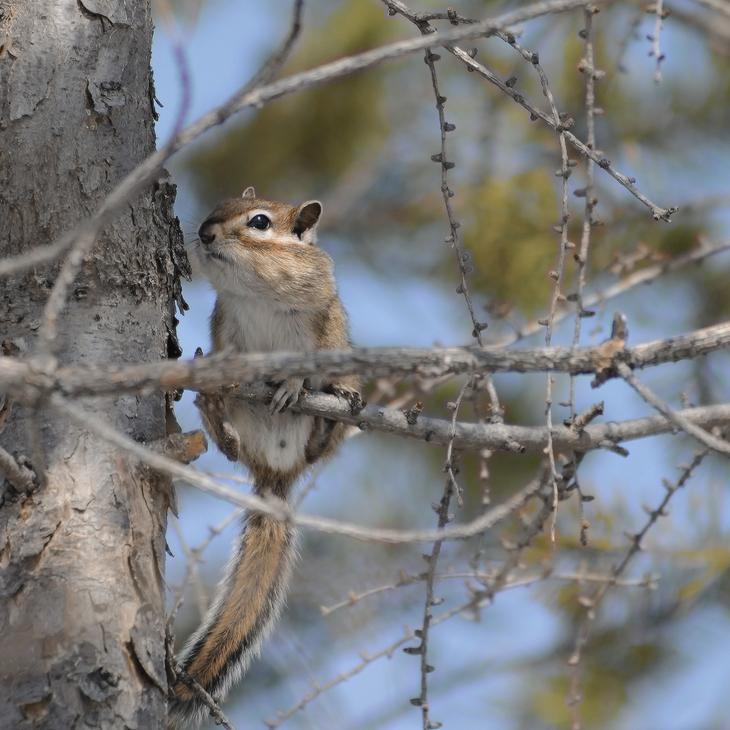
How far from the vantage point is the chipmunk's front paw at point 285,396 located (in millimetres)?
2945

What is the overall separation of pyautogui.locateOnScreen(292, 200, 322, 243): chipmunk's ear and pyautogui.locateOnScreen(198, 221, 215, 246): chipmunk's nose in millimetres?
384

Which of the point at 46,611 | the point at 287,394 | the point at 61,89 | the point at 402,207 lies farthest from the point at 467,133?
the point at 46,611

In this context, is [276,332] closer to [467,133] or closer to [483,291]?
[483,291]

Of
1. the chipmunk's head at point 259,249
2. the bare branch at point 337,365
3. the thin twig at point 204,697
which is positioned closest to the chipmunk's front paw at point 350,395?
the chipmunk's head at point 259,249

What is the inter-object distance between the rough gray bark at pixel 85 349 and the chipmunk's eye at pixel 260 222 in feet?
2.60

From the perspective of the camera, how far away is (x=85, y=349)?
2.36m

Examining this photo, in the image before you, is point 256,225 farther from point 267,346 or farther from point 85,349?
point 85,349

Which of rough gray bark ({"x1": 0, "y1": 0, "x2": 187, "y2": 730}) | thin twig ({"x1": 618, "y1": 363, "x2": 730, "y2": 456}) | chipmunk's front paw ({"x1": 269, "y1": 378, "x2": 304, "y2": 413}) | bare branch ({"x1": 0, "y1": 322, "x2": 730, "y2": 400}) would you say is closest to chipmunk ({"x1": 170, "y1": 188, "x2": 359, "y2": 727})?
chipmunk's front paw ({"x1": 269, "y1": 378, "x2": 304, "y2": 413})

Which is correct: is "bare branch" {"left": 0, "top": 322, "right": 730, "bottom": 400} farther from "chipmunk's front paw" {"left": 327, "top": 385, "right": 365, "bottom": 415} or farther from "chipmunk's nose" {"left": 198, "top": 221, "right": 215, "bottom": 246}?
"chipmunk's nose" {"left": 198, "top": 221, "right": 215, "bottom": 246}

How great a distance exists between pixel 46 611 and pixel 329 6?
4629mm

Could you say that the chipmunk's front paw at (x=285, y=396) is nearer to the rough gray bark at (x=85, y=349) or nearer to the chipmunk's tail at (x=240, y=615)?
the chipmunk's tail at (x=240, y=615)

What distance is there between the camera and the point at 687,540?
3857 millimetres

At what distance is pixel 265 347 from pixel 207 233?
362 mm

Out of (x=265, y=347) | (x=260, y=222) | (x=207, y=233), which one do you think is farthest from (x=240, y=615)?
(x=260, y=222)
